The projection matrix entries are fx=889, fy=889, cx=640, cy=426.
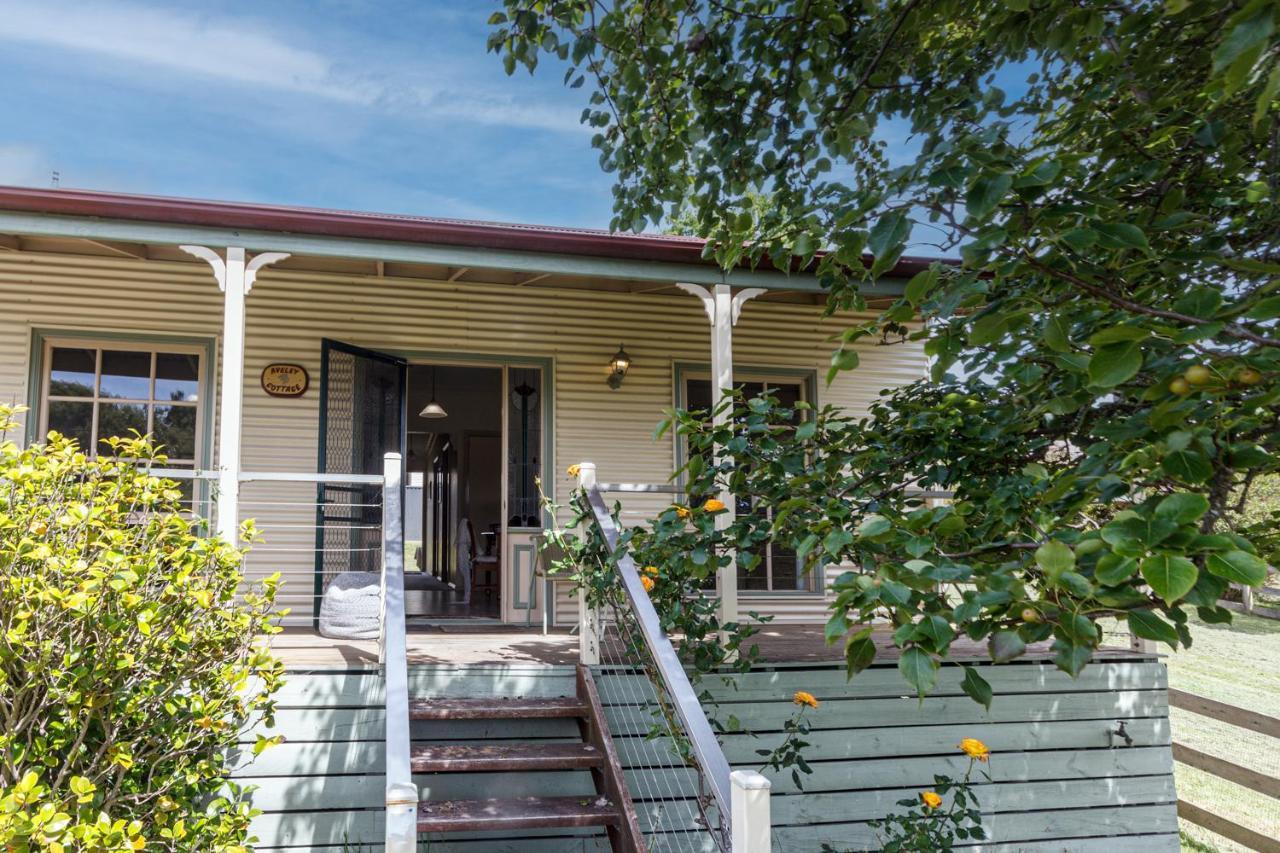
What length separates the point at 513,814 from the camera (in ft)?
11.8

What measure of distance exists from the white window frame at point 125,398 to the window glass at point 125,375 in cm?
2

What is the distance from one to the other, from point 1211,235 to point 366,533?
17.8 feet

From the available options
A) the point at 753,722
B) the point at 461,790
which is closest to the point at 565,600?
the point at 753,722

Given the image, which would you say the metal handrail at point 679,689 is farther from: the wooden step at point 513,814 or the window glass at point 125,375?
the window glass at point 125,375

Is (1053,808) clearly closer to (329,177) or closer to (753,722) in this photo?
(753,722)

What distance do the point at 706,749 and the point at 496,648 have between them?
2.98 meters

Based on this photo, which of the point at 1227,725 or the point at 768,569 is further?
the point at 1227,725

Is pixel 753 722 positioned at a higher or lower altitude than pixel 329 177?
lower

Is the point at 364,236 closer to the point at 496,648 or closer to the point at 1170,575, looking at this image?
the point at 496,648

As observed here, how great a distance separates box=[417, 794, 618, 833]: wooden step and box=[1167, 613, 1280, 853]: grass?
2889mm

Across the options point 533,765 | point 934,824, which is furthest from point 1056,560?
point 934,824

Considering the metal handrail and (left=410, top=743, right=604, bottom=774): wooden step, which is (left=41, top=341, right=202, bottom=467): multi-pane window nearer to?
(left=410, top=743, right=604, bottom=774): wooden step

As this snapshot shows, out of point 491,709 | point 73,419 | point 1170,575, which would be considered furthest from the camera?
point 73,419

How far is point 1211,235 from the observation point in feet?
10.0
